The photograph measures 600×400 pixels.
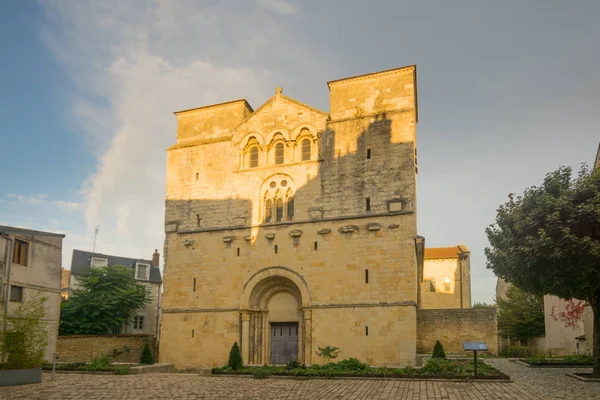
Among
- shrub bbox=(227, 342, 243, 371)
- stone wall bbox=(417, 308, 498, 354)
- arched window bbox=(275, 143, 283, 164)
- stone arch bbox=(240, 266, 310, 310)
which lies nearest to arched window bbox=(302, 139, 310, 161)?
arched window bbox=(275, 143, 283, 164)

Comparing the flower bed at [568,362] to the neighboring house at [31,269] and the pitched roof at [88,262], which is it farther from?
the pitched roof at [88,262]

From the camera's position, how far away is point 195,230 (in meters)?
26.7

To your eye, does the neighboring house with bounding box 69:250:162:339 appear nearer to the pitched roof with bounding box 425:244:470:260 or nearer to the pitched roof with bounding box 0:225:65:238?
the pitched roof with bounding box 0:225:65:238

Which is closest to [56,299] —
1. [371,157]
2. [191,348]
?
[191,348]

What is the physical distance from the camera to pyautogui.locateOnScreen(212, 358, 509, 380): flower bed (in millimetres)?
16594

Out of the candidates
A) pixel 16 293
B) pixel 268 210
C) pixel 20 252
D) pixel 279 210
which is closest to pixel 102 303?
pixel 16 293

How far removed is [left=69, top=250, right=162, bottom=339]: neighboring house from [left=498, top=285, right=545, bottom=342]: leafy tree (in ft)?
90.1

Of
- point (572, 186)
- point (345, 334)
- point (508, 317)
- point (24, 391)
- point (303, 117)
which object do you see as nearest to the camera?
point (24, 391)

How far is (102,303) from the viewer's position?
33.6 metres

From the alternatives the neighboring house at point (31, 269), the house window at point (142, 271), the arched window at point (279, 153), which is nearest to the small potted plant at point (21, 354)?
the neighboring house at point (31, 269)

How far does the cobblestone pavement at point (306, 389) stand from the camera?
44.8 ft

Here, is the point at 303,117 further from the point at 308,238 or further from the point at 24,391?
the point at 24,391

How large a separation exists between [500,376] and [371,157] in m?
11.4

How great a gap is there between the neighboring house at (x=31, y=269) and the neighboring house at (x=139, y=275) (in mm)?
12026
